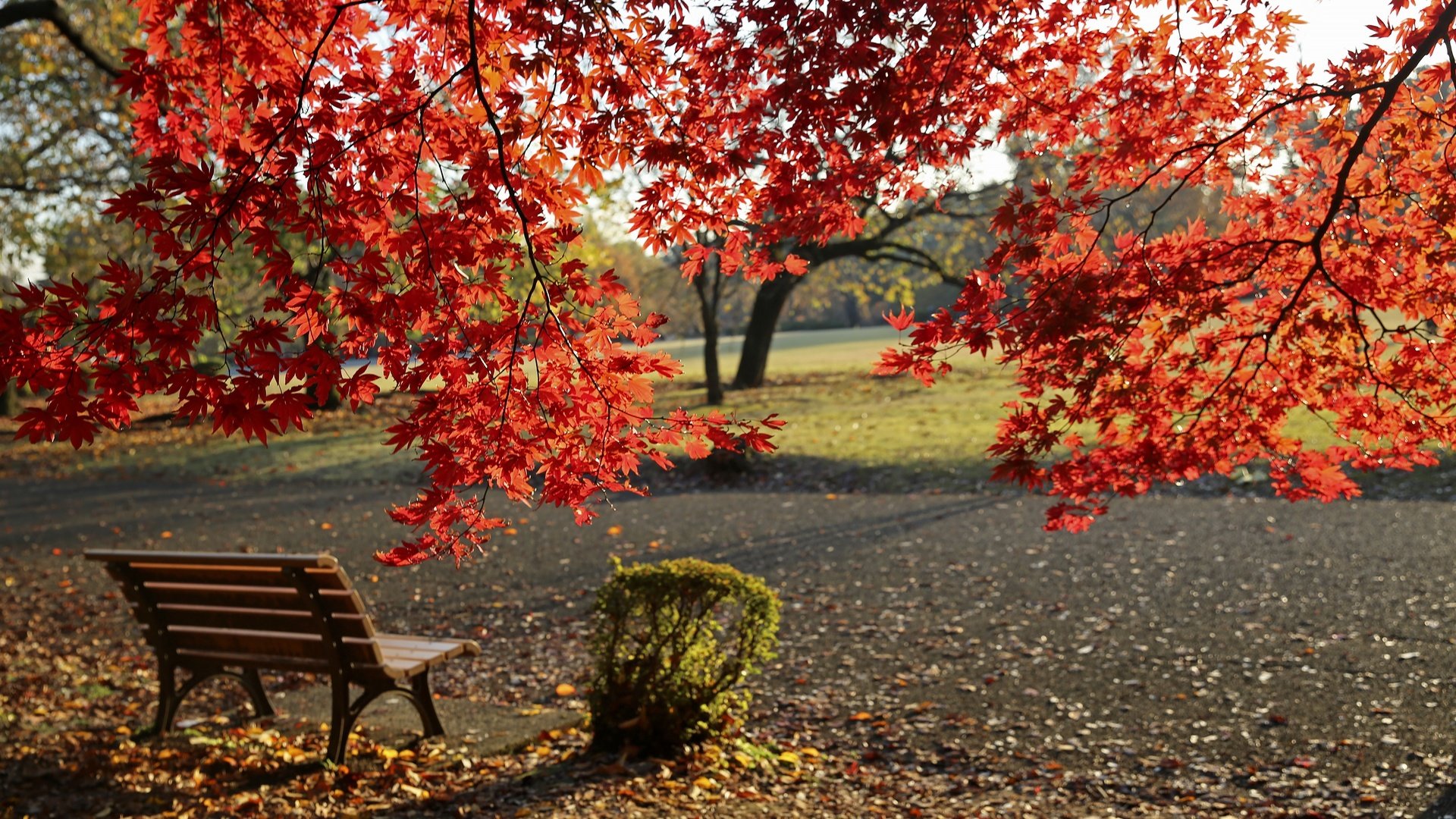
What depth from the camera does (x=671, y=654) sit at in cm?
520

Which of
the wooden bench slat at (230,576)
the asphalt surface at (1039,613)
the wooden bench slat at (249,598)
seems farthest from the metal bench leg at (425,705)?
the asphalt surface at (1039,613)

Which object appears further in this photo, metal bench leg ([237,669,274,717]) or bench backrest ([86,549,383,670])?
metal bench leg ([237,669,274,717])

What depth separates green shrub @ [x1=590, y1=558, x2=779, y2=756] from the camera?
5.00 metres

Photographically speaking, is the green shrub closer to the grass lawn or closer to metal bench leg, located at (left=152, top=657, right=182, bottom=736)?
metal bench leg, located at (left=152, top=657, right=182, bottom=736)

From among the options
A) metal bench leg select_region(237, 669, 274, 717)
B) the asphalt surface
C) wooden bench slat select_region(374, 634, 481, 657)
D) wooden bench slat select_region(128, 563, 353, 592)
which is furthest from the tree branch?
A: the asphalt surface

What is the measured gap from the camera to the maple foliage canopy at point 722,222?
3.19 m

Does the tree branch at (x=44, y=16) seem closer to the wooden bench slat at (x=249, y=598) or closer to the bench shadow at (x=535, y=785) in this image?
the wooden bench slat at (x=249, y=598)

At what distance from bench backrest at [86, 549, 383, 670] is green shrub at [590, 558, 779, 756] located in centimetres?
107

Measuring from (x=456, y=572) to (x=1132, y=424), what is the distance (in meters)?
6.09

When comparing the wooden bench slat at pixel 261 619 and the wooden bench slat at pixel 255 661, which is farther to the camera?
the wooden bench slat at pixel 255 661

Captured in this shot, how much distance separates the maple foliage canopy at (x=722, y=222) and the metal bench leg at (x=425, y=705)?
168 cm

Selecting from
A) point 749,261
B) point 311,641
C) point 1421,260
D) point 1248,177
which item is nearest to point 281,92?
point 749,261

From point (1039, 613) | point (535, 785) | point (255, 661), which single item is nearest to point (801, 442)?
point (1039, 613)

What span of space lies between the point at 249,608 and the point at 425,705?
0.96 m
